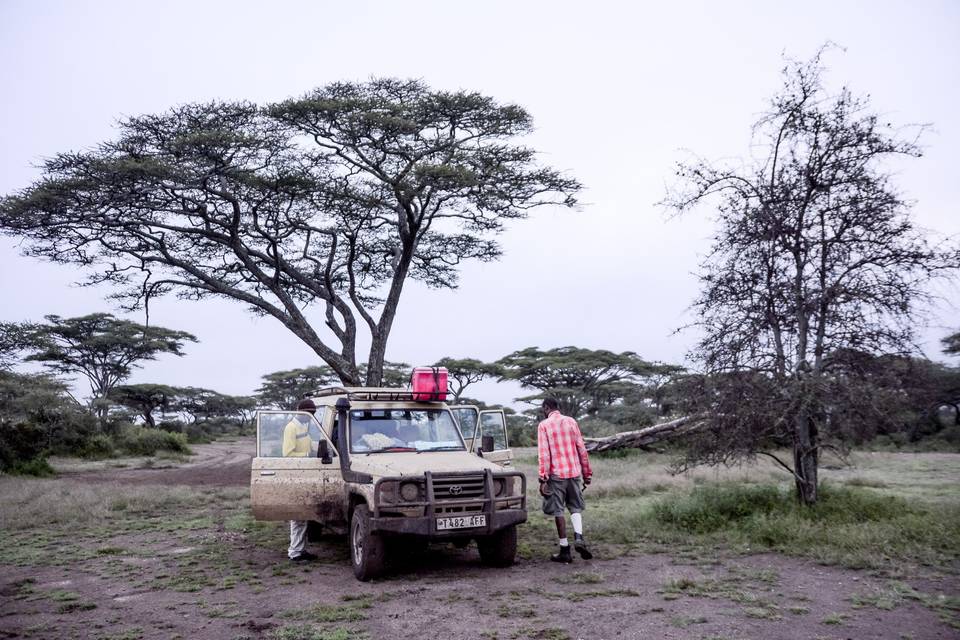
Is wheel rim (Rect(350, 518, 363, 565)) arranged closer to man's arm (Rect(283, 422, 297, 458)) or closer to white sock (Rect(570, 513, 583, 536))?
man's arm (Rect(283, 422, 297, 458))

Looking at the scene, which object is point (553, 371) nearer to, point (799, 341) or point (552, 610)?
point (799, 341)

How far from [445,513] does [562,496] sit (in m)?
1.61

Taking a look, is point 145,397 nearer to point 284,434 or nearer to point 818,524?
point 284,434

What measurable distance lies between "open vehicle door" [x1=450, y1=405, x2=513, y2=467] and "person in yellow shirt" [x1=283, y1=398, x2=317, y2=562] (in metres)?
1.92

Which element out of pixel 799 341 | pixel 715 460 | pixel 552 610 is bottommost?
pixel 552 610

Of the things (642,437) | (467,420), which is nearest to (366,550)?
(467,420)

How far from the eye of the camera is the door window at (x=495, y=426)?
34.7 feet

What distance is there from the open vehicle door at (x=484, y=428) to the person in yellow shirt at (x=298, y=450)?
192 cm

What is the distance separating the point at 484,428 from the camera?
35.1ft

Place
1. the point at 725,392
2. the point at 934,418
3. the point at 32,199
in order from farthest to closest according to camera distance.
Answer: the point at 934,418
the point at 32,199
the point at 725,392

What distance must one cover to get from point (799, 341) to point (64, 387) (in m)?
27.0

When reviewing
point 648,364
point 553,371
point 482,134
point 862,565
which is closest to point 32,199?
point 482,134

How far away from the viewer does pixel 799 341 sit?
995 cm

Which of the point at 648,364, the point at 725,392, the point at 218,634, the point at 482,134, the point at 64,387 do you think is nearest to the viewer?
the point at 218,634
